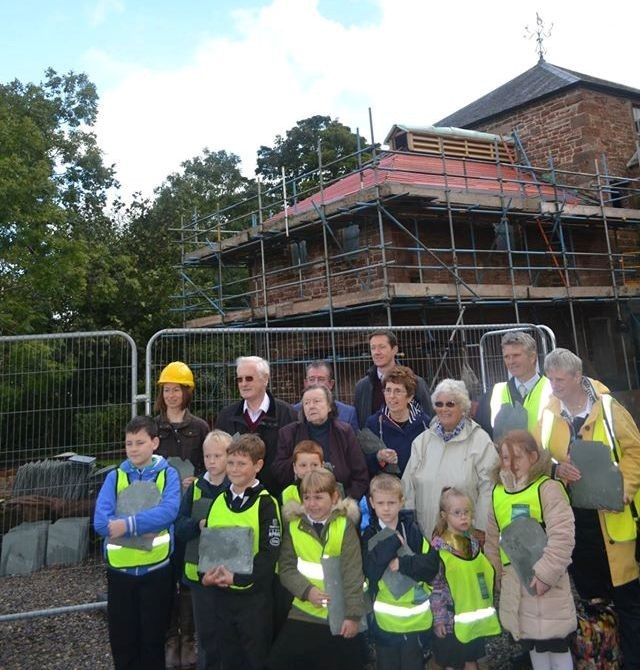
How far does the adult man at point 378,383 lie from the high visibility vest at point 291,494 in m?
1.21

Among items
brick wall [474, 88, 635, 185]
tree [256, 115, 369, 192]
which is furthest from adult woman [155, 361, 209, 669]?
tree [256, 115, 369, 192]

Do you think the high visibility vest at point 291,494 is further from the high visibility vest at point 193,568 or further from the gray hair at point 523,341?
the gray hair at point 523,341

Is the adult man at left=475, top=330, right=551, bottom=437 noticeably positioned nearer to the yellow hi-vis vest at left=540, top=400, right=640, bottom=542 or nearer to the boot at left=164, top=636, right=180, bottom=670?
the yellow hi-vis vest at left=540, top=400, right=640, bottom=542

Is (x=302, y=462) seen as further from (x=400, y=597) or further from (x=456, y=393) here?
(x=456, y=393)

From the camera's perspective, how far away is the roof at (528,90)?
2014cm

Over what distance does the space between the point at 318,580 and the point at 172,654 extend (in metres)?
1.57

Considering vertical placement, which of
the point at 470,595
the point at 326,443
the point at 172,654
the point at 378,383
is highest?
the point at 378,383

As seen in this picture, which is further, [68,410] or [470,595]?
[68,410]

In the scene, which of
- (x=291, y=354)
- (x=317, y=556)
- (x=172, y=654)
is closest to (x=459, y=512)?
(x=317, y=556)

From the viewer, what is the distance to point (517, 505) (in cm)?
344

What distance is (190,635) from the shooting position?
422cm

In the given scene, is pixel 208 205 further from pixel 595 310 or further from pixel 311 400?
pixel 311 400

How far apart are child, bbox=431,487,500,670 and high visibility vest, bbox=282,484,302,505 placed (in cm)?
86

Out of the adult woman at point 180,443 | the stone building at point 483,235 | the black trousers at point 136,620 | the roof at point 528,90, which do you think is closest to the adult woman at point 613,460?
the adult woman at point 180,443
